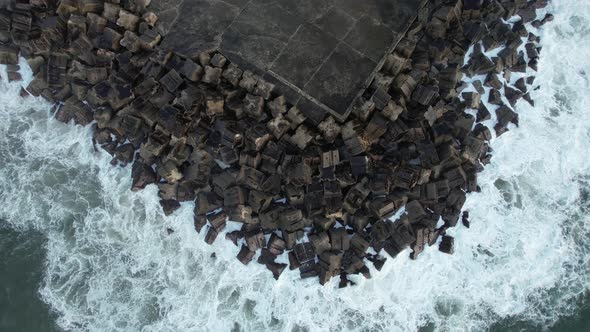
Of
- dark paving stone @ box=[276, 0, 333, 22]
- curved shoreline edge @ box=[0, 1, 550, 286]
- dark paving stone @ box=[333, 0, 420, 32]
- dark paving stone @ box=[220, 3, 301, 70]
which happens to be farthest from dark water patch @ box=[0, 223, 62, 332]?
dark paving stone @ box=[333, 0, 420, 32]

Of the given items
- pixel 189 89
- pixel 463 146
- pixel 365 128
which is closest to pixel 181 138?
pixel 189 89

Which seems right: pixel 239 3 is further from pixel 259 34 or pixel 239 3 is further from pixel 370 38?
pixel 370 38

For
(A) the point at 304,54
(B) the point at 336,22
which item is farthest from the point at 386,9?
(A) the point at 304,54

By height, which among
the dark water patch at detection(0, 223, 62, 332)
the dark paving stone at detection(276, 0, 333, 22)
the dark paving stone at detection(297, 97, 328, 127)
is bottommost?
the dark water patch at detection(0, 223, 62, 332)

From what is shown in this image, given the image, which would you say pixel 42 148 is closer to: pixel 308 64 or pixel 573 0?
pixel 308 64

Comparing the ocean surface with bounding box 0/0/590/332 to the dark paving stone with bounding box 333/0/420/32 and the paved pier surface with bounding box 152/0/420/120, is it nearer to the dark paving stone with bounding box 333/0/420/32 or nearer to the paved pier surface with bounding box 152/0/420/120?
the paved pier surface with bounding box 152/0/420/120

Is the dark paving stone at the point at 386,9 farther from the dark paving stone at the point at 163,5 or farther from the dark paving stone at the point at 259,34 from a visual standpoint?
the dark paving stone at the point at 163,5

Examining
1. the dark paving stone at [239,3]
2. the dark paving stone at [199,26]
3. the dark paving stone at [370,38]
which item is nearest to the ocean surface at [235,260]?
the dark paving stone at [199,26]
